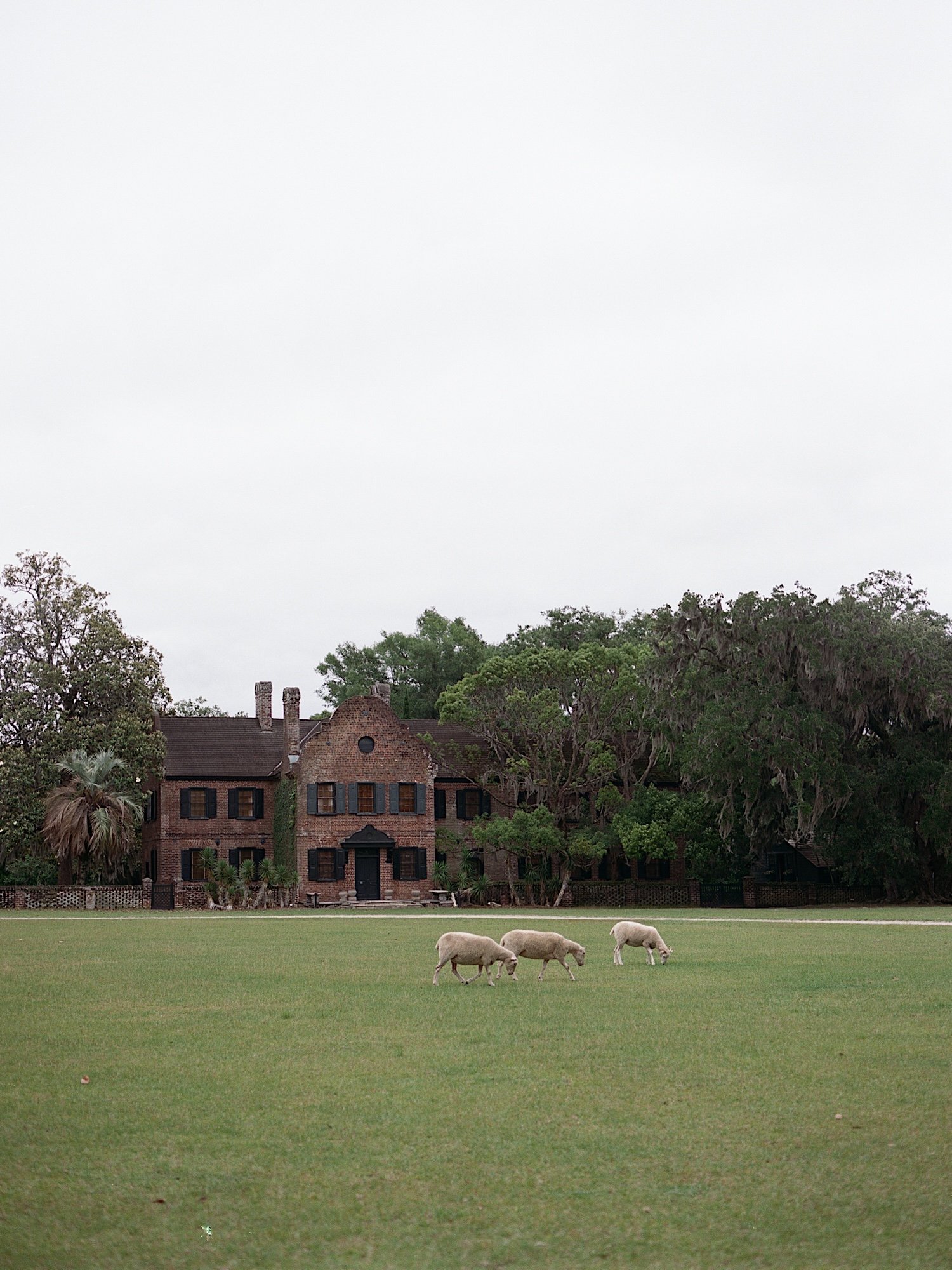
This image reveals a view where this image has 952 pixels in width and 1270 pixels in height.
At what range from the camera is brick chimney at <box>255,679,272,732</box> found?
65500 millimetres

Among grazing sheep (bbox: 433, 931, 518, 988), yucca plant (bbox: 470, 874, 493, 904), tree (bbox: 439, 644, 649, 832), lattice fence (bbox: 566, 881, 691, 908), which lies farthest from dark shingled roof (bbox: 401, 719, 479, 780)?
grazing sheep (bbox: 433, 931, 518, 988)

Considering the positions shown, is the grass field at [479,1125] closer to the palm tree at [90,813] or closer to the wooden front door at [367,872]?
the palm tree at [90,813]

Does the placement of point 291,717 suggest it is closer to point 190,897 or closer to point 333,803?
point 333,803

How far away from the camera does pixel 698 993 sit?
16.8 metres

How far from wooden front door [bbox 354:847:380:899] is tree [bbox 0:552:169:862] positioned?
30.6 ft

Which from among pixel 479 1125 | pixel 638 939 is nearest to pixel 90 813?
pixel 638 939

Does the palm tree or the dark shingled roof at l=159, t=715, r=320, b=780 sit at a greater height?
the dark shingled roof at l=159, t=715, r=320, b=780

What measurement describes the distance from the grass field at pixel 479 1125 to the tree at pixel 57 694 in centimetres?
3953

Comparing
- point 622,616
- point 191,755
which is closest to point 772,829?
point 191,755

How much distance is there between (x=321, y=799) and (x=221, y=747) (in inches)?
288

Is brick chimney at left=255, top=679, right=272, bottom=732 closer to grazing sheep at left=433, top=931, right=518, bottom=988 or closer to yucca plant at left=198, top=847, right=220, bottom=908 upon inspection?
yucca plant at left=198, top=847, right=220, bottom=908

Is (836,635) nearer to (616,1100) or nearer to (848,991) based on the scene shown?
(848,991)

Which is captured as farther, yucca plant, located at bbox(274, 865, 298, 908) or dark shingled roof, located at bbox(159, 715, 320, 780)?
dark shingled roof, located at bbox(159, 715, 320, 780)

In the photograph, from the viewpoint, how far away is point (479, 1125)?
29.9 feet
